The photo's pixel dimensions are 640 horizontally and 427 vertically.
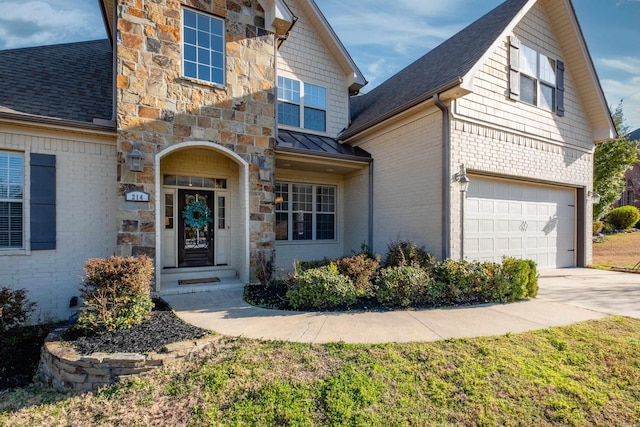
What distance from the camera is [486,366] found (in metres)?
3.46

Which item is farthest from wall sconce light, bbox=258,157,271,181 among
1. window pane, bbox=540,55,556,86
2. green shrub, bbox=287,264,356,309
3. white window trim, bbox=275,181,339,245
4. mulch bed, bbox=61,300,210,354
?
window pane, bbox=540,55,556,86

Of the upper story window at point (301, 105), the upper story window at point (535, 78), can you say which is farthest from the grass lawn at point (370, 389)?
the upper story window at point (301, 105)

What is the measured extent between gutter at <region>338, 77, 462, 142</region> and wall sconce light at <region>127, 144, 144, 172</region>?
5.91 meters

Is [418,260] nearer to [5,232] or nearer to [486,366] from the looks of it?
[486,366]

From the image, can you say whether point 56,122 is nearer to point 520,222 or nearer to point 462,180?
point 462,180

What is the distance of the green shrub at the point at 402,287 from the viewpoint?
220 inches

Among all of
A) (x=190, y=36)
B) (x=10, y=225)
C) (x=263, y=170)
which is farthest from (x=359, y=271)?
(x=10, y=225)

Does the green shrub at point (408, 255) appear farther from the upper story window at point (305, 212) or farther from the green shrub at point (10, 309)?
the green shrub at point (10, 309)

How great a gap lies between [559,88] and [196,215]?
11537 mm

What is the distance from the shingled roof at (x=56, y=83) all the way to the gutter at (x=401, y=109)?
6442 mm

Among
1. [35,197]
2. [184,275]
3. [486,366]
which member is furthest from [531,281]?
[35,197]

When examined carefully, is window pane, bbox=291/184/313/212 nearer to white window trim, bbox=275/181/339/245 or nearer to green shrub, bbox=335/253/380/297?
white window trim, bbox=275/181/339/245

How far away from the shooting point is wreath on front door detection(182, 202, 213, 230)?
800 centimetres

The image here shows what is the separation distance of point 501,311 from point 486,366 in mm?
2383
